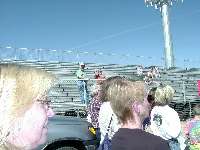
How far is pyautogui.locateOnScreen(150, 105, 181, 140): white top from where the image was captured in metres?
6.18

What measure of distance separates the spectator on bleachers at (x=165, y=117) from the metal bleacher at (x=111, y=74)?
8963mm

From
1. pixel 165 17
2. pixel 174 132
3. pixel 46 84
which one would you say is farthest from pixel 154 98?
pixel 165 17

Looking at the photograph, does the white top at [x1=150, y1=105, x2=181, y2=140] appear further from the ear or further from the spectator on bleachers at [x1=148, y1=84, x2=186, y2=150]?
the ear

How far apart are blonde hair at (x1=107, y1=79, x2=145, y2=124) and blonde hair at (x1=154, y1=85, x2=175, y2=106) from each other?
2.25 metres

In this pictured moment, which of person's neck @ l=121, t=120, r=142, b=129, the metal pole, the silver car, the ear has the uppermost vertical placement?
the metal pole

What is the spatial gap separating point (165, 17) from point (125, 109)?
4621 centimetres

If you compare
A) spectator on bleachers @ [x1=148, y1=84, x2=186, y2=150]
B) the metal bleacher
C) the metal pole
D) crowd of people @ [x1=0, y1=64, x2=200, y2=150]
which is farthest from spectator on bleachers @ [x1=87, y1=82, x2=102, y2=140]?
the metal pole

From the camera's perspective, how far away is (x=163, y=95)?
20.5 feet

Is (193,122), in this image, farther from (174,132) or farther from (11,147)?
(11,147)

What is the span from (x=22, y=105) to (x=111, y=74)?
21728 millimetres

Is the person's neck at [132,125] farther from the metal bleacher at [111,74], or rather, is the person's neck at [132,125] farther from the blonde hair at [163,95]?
the metal bleacher at [111,74]

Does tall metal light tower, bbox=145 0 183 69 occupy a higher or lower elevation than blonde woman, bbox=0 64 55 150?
higher

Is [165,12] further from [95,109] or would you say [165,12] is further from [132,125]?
[132,125]

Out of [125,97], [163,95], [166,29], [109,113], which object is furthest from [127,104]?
[166,29]
